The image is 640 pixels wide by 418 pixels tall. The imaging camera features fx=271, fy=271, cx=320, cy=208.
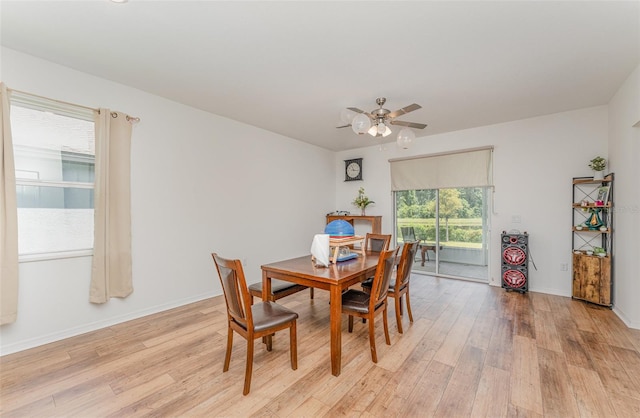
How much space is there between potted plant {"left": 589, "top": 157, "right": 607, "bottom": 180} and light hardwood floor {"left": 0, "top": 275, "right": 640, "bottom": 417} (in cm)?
179

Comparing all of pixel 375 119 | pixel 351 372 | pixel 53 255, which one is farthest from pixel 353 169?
pixel 53 255

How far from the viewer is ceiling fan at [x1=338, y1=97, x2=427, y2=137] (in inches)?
107

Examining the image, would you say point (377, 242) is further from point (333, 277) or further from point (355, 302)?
point (333, 277)

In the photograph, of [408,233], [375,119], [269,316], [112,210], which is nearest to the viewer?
[269,316]

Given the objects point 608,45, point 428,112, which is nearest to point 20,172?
point 428,112

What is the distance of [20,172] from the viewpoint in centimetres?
248

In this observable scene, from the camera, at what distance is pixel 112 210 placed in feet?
9.71

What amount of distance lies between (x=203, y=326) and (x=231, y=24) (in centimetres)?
290

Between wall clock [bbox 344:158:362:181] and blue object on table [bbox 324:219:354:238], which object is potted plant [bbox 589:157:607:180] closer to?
blue object on table [bbox 324:219:354:238]

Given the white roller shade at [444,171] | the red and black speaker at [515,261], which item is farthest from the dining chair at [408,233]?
the red and black speaker at [515,261]

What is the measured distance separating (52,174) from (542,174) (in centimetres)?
617

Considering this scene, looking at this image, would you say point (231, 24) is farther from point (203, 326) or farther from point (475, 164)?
point (475, 164)

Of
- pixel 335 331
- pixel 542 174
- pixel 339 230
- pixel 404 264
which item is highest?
pixel 542 174

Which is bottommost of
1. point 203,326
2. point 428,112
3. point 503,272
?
point 203,326
